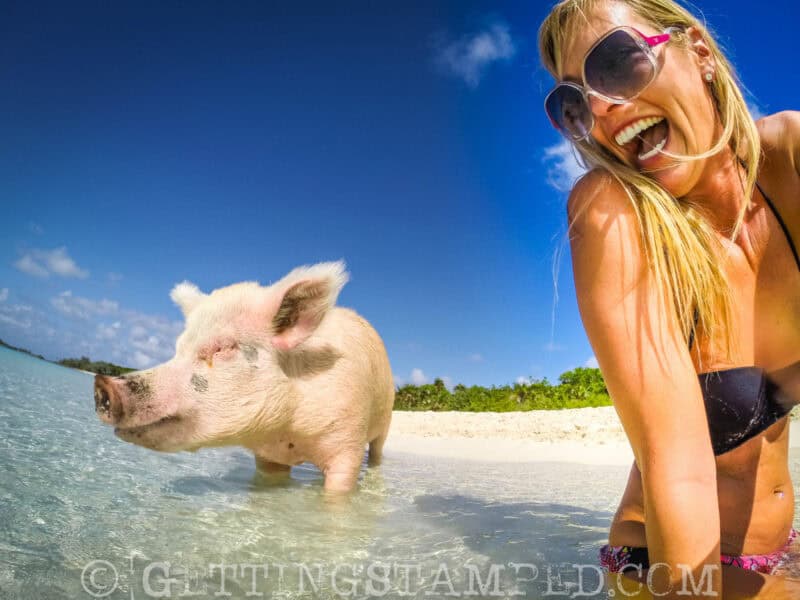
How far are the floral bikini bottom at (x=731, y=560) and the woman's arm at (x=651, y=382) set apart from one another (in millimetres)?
332

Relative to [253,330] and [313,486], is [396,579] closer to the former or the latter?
[253,330]

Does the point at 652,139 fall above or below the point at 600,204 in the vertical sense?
above

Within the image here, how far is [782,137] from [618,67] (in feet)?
1.99

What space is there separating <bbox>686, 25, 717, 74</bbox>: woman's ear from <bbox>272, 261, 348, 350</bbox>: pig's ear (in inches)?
82.2

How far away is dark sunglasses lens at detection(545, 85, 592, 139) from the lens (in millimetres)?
1653

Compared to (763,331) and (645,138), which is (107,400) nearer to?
(645,138)

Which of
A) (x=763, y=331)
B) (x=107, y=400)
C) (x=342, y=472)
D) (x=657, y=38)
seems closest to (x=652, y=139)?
(x=657, y=38)

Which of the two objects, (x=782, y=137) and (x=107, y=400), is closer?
(x=782, y=137)

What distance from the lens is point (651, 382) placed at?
1.34 metres

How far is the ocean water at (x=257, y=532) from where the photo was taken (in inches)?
71.7

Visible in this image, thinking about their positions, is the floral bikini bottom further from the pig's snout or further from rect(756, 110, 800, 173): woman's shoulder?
the pig's snout

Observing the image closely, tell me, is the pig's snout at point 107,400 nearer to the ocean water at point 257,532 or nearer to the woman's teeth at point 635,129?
the ocean water at point 257,532

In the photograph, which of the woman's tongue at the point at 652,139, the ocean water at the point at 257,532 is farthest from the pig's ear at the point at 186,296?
the woman's tongue at the point at 652,139

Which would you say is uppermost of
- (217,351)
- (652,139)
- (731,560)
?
(652,139)
